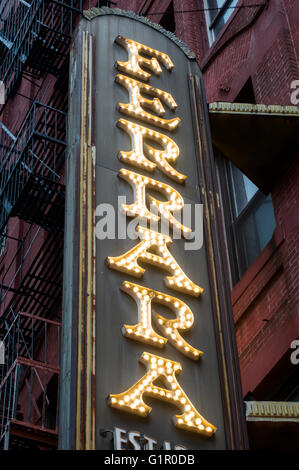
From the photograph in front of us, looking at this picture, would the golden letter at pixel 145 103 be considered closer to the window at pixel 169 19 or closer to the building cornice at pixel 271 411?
the building cornice at pixel 271 411

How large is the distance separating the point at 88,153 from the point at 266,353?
368 cm

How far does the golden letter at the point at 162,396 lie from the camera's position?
8.49 m

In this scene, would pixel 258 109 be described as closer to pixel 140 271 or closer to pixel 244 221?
pixel 244 221

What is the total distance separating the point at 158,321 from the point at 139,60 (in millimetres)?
4892

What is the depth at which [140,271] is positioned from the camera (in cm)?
972

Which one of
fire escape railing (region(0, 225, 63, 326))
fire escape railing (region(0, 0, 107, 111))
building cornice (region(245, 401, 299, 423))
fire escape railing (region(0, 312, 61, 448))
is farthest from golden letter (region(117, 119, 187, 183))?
fire escape railing (region(0, 0, 107, 111))

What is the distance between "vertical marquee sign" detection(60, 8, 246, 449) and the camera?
8.59 m

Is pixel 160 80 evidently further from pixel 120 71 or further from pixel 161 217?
pixel 161 217

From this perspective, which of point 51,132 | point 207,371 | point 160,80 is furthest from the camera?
point 51,132

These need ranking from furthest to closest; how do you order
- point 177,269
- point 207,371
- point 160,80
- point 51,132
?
1. point 51,132
2. point 160,80
3. point 177,269
4. point 207,371

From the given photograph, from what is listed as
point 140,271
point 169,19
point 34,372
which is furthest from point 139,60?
point 169,19

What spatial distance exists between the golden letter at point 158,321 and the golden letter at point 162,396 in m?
0.24

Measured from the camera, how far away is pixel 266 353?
11875 mm
